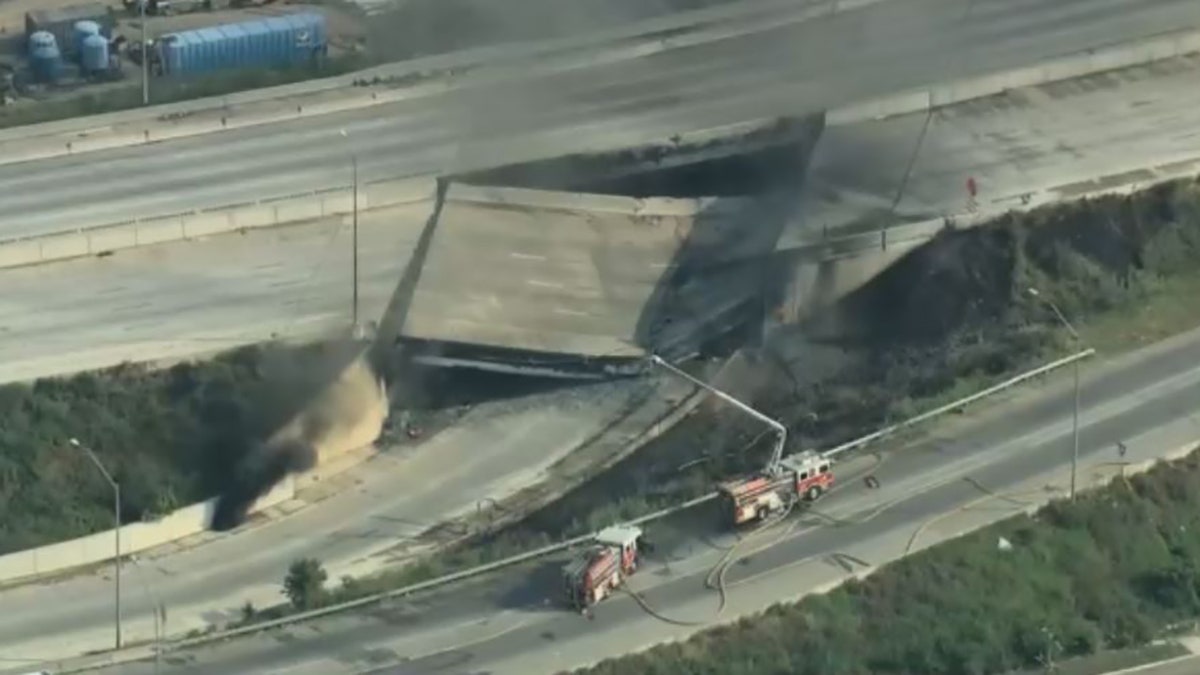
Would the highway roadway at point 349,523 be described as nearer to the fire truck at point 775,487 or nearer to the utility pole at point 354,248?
the utility pole at point 354,248

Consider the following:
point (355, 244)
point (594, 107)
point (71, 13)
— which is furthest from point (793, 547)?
point (71, 13)

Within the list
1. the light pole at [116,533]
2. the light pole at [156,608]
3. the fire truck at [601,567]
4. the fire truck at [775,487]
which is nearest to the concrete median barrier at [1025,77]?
the fire truck at [775,487]

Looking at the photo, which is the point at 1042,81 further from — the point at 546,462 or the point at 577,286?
the point at 546,462

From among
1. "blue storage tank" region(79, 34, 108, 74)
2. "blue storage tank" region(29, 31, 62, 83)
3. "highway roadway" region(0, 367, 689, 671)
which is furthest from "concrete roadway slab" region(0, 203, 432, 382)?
"blue storage tank" region(29, 31, 62, 83)

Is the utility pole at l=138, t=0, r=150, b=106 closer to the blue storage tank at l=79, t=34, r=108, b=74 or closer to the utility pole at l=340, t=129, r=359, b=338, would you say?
the blue storage tank at l=79, t=34, r=108, b=74

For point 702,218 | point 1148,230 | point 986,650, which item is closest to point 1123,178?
point 1148,230
